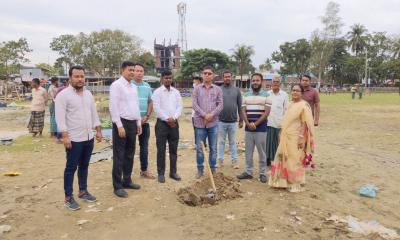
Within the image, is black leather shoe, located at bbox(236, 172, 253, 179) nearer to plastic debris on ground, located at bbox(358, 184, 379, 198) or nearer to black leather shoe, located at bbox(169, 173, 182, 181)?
black leather shoe, located at bbox(169, 173, 182, 181)

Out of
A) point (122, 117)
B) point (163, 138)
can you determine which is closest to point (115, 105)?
point (122, 117)

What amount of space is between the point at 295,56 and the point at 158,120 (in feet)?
184

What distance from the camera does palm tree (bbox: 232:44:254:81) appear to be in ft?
180

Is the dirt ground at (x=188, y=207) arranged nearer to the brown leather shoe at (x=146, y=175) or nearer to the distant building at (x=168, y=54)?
the brown leather shoe at (x=146, y=175)

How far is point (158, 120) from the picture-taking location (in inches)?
211

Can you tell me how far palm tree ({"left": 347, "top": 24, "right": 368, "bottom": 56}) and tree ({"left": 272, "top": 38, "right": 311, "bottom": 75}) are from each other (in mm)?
11145

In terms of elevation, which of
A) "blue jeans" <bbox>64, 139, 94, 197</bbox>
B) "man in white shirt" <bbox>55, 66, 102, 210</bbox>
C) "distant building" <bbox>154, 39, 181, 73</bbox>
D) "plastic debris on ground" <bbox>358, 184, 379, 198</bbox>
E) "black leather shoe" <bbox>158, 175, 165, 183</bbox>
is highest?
"distant building" <bbox>154, 39, 181, 73</bbox>

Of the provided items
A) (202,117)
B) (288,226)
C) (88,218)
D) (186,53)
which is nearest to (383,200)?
(288,226)

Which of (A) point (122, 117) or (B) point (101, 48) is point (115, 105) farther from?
(B) point (101, 48)

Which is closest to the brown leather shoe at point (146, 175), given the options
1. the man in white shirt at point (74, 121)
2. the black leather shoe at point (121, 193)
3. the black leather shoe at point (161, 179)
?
the black leather shoe at point (161, 179)

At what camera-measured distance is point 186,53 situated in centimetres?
4941

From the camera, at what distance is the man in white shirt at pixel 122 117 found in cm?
462

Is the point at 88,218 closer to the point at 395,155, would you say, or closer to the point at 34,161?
the point at 34,161

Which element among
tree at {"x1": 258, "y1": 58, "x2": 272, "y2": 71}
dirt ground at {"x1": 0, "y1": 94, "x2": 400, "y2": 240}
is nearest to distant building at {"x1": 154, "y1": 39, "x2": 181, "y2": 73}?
tree at {"x1": 258, "y1": 58, "x2": 272, "y2": 71}
